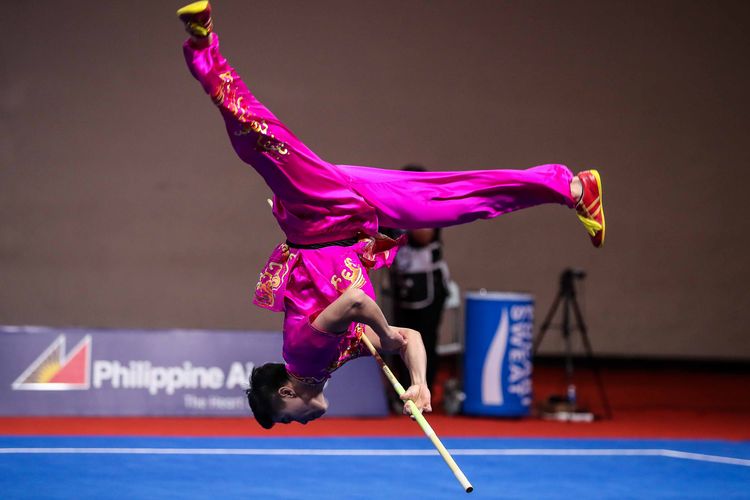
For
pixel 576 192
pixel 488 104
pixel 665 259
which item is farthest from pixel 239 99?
pixel 665 259

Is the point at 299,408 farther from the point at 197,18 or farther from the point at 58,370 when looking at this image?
the point at 58,370

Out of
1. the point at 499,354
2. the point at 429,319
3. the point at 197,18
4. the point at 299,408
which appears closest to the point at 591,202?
the point at 299,408

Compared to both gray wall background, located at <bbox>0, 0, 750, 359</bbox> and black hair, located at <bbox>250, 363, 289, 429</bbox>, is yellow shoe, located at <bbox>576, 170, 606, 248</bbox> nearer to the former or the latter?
black hair, located at <bbox>250, 363, 289, 429</bbox>

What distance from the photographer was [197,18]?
436 cm

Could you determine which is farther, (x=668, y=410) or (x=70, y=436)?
(x=668, y=410)

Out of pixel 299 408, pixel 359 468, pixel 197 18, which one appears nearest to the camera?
pixel 197 18

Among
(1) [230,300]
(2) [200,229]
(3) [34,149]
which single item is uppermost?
(3) [34,149]

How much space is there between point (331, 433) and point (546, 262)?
457cm

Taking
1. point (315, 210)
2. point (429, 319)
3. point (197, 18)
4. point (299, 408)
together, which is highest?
point (197, 18)

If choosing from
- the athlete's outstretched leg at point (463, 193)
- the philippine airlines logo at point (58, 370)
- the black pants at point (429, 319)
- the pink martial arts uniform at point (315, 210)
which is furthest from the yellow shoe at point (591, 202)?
the philippine airlines logo at point (58, 370)

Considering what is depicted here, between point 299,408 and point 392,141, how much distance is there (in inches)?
264

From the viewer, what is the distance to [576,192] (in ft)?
17.1

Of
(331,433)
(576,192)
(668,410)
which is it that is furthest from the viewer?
(668,410)

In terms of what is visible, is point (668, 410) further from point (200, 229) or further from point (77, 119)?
point (77, 119)
